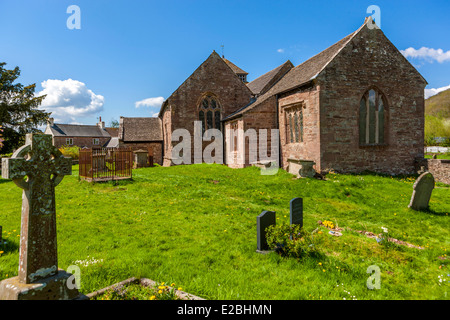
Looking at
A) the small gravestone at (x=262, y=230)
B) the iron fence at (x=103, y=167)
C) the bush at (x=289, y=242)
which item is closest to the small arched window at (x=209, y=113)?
the iron fence at (x=103, y=167)

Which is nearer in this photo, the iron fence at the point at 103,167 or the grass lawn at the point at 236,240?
the grass lawn at the point at 236,240

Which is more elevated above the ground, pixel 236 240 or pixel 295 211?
pixel 295 211

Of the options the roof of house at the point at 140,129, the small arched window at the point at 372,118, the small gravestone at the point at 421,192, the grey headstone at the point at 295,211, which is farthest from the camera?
the roof of house at the point at 140,129

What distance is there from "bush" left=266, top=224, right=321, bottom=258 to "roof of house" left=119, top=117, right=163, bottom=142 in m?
24.9

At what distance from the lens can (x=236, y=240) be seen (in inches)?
256

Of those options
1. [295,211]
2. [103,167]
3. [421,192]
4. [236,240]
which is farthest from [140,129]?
[421,192]

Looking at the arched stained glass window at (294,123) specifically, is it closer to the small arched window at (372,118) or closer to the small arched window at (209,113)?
the small arched window at (372,118)

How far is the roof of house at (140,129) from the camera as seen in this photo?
28531 mm

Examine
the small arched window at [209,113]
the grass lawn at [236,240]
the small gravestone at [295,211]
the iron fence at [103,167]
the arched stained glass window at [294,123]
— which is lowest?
the grass lawn at [236,240]

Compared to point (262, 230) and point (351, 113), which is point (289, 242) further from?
point (351, 113)

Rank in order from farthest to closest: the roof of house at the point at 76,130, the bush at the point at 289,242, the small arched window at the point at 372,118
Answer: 1. the roof of house at the point at 76,130
2. the small arched window at the point at 372,118
3. the bush at the point at 289,242

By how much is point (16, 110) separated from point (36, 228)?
37394 mm

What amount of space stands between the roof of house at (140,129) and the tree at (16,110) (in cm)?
1248

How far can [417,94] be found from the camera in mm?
17344
